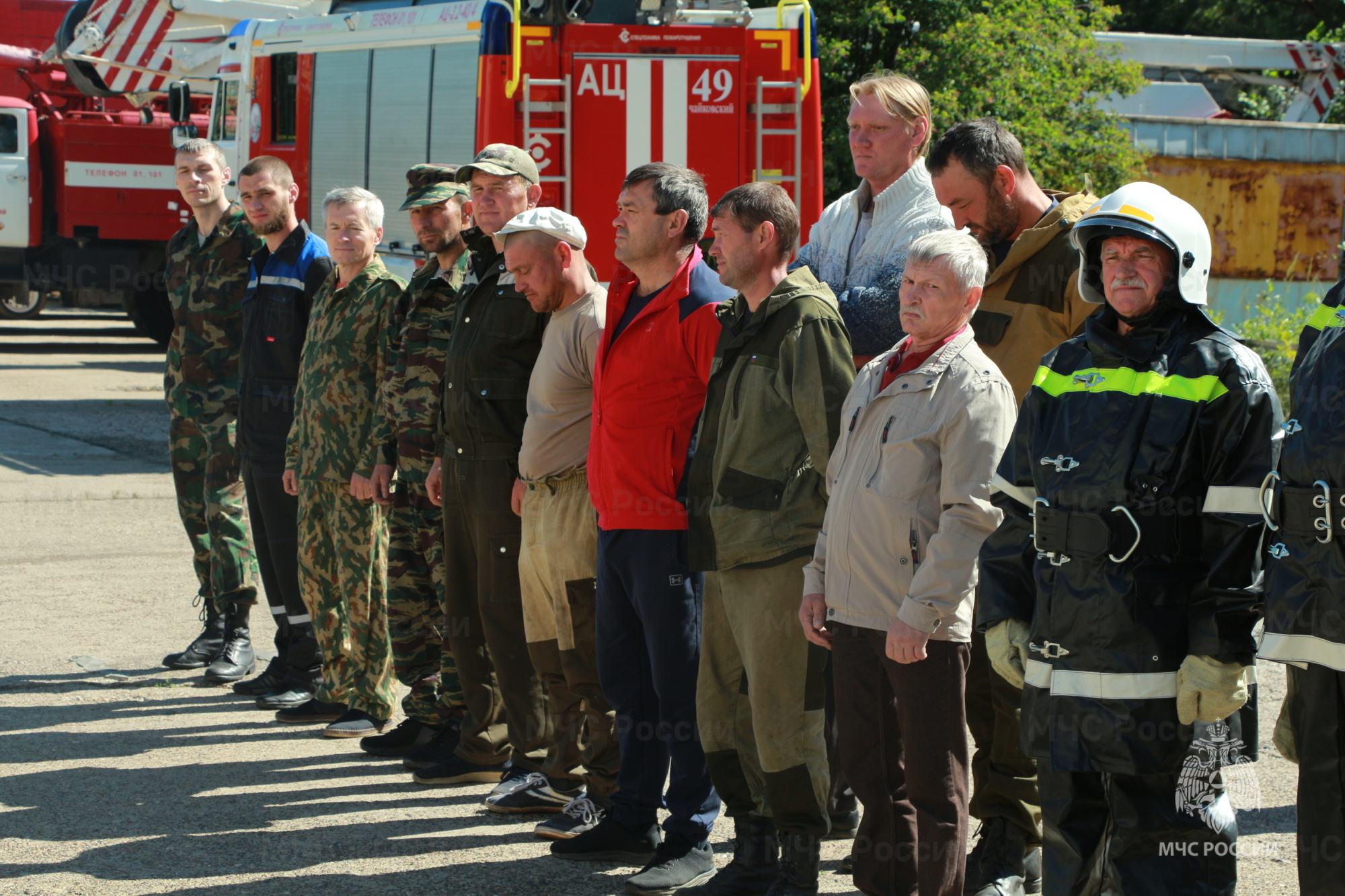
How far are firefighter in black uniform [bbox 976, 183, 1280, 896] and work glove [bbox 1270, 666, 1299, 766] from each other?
0.09 meters

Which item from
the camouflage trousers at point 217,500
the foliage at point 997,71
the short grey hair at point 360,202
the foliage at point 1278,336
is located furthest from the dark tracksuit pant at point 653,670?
the foliage at point 997,71

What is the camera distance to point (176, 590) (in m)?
8.48

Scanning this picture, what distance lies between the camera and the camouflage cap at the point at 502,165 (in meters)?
5.38

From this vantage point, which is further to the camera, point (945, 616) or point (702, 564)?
point (702, 564)

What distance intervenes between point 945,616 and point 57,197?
19.4m

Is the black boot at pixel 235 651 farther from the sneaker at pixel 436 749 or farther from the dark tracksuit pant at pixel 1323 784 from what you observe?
the dark tracksuit pant at pixel 1323 784

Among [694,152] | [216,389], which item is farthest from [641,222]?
[694,152]

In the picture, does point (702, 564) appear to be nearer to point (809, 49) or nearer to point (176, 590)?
point (176, 590)

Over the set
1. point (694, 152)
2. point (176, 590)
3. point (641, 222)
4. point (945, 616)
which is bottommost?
point (176, 590)

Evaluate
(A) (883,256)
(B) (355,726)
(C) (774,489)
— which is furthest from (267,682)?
(A) (883,256)

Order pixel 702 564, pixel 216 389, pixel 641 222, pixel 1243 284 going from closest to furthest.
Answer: pixel 702 564 → pixel 641 222 → pixel 216 389 → pixel 1243 284

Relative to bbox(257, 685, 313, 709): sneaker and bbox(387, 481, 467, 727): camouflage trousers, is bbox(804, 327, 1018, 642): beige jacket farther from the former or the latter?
bbox(257, 685, 313, 709): sneaker

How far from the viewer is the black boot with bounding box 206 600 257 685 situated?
690 centimetres

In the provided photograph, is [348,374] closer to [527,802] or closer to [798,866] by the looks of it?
[527,802]
